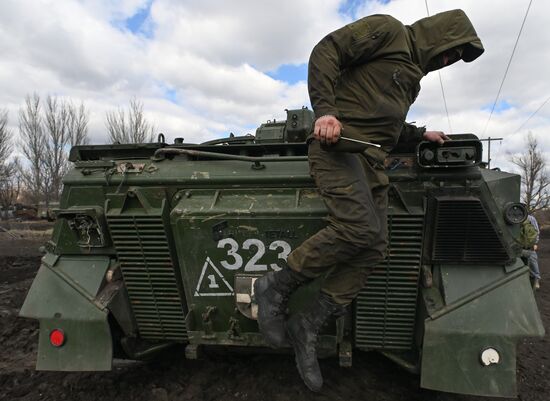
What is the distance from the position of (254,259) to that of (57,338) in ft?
5.06

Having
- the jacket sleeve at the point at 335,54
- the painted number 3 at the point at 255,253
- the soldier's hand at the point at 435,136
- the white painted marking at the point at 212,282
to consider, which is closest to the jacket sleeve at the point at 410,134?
the soldier's hand at the point at 435,136

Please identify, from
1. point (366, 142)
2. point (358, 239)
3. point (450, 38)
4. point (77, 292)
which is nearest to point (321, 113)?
point (366, 142)

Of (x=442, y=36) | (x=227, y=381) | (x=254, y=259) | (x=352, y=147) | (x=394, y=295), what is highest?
(x=442, y=36)

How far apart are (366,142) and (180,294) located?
68.2 inches

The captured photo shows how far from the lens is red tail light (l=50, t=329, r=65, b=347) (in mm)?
3227

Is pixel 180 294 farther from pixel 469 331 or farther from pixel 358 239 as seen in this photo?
pixel 469 331

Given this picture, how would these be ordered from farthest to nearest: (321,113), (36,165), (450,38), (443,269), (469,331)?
(36,165) → (443,269) → (469,331) → (450,38) → (321,113)

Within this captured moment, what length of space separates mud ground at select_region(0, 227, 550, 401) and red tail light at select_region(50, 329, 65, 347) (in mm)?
540

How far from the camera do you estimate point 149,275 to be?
326cm

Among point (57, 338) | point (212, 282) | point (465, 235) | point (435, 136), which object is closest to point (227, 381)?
point (212, 282)

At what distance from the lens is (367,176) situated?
8.73 ft

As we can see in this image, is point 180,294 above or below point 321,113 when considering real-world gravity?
below

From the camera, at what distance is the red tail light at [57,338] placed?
3.23 meters

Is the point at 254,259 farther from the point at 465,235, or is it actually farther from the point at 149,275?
the point at 465,235
